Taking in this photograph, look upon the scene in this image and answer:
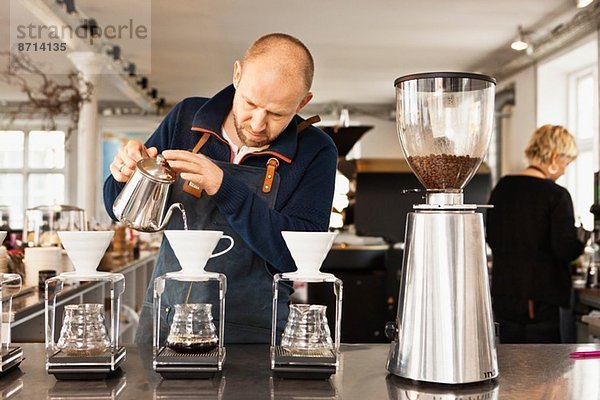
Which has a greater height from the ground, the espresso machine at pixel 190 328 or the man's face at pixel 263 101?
the man's face at pixel 263 101

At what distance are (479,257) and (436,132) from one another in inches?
11.6

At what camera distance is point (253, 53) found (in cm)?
194

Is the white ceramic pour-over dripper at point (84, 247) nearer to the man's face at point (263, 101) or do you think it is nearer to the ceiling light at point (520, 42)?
the man's face at point (263, 101)

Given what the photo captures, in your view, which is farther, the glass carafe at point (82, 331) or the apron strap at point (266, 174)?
the apron strap at point (266, 174)

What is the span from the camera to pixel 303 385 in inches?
60.9

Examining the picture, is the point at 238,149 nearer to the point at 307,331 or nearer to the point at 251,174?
the point at 251,174

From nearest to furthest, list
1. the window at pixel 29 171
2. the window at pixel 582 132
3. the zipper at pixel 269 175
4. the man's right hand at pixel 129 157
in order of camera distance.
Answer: the man's right hand at pixel 129 157 → the zipper at pixel 269 175 → the window at pixel 582 132 → the window at pixel 29 171

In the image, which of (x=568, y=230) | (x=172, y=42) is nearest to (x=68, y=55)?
(x=172, y=42)

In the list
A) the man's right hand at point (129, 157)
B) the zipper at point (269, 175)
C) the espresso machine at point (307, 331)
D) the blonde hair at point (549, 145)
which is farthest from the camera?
the blonde hair at point (549, 145)

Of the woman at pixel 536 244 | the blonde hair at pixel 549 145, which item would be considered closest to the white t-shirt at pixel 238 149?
the woman at pixel 536 244

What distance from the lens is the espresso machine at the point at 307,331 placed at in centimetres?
157

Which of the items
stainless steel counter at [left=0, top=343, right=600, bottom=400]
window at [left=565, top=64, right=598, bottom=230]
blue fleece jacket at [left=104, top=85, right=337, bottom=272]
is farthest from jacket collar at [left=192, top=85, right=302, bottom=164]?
window at [left=565, top=64, right=598, bottom=230]

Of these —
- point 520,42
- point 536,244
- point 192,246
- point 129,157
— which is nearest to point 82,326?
point 192,246

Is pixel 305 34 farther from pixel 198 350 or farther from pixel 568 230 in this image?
pixel 198 350
